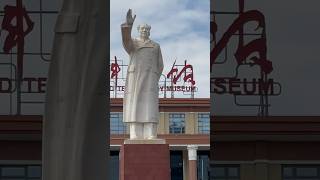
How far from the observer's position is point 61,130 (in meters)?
1.88

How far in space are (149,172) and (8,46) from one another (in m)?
4.49

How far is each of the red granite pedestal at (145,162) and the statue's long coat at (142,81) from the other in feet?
1.75

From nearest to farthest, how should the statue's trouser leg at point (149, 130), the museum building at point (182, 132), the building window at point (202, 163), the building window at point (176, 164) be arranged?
1. the statue's trouser leg at point (149, 130)
2. the museum building at point (182, 132)
3. the building window at point (202, 163)
4. the building window at point (176, 164)

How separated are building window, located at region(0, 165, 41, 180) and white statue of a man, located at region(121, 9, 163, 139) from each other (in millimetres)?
4493

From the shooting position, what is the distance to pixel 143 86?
9047 millimetres

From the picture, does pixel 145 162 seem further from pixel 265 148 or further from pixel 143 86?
pixel 265 148

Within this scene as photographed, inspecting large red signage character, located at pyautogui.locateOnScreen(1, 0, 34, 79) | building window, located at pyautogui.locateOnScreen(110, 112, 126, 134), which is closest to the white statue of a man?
large red signage character, located at pyautogui.locateOnScreen(1, 0, 34, 79)

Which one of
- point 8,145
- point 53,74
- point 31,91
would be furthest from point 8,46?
point 53,74

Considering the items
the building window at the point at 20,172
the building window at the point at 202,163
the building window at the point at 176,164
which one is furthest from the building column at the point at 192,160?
the building window at the point at 20,172

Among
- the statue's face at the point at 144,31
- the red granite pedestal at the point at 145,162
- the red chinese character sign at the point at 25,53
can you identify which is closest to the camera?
the red chinese character sign at the point at 25,53

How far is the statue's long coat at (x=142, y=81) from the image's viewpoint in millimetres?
8859

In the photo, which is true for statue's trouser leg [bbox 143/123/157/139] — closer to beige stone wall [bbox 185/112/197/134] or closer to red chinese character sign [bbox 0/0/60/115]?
red chinese character sign [bbox 0/0/60/115]

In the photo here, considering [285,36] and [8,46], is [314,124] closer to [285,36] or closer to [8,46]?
[285,36]

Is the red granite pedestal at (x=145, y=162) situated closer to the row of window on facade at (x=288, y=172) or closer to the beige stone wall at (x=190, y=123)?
the row of window on facade at (x=288, y=172)
